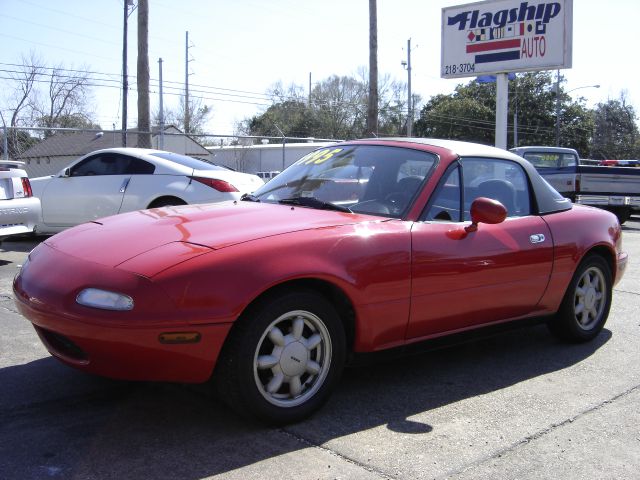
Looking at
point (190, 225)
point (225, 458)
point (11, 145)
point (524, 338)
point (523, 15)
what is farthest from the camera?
point (523, 15)

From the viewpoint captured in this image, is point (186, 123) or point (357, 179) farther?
point (186, 123)

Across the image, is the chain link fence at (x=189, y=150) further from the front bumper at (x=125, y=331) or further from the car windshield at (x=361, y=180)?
the front bumper at (x=125, y=331)

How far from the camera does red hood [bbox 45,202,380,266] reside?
10.4 feet

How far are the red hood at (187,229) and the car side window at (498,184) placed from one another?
870mm

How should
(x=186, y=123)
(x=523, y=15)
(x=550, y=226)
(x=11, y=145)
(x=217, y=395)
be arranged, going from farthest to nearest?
(x=186, y=123), (x=523, y=15), (x=11, y=145), (x=550, y=226), (x=217, y=395)

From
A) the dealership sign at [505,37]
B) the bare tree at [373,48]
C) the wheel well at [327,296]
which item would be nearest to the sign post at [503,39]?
the dealership sign at [505,37]

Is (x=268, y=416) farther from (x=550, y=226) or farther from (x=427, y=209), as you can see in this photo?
(x=550, y=226)

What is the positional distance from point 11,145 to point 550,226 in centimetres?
1307

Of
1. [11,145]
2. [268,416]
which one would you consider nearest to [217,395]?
[268,416]

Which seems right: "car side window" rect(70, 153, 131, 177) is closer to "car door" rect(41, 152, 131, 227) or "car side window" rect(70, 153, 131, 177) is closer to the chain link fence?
"car door" rect(41, 152, 131, 227)

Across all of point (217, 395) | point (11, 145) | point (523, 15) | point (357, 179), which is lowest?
point (217, 395)

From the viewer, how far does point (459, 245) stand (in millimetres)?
3873

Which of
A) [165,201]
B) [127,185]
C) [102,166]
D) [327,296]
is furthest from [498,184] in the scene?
[102,166]

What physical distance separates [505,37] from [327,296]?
17.1 metres
